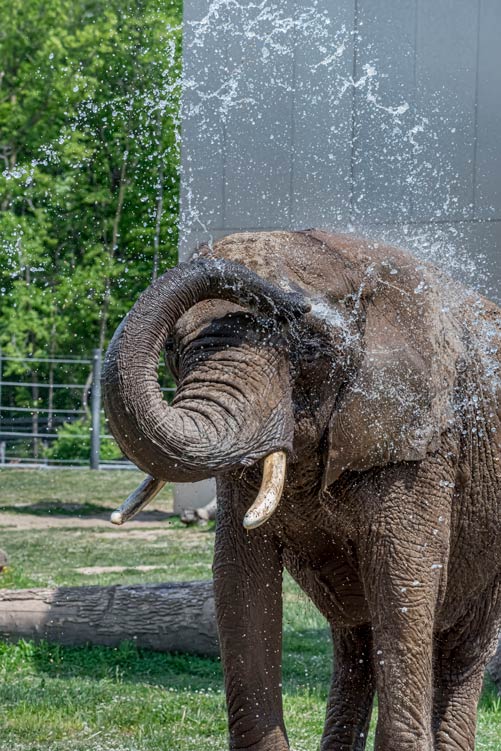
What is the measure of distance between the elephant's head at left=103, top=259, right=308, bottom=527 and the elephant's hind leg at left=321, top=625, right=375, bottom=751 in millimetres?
1584

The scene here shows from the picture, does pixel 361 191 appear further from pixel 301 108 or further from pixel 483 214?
pixel 483 214

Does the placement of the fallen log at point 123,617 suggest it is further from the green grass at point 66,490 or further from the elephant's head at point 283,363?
the green grass at point 66,490

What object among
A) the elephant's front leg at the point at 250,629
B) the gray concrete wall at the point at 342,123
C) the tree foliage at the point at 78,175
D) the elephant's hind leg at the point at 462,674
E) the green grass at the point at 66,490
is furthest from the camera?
the tree foliage at the point at 78,175

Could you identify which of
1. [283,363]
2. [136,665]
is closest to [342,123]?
[136,665]

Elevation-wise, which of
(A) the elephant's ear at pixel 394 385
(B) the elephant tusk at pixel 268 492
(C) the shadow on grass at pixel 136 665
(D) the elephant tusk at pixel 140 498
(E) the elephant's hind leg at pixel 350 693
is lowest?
(C) the shadow on grass at pixel 136 665

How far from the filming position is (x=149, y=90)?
82.8 feet

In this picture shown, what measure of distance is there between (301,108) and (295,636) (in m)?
6.84

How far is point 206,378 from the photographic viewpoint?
3873mm

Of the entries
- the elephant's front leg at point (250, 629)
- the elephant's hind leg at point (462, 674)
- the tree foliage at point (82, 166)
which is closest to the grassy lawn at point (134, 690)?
the elephant's hind leg at point (462, 674)

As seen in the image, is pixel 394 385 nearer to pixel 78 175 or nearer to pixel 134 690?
pixel 134 690

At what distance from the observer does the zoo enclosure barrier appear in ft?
71.8

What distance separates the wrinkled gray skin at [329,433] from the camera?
3.81m

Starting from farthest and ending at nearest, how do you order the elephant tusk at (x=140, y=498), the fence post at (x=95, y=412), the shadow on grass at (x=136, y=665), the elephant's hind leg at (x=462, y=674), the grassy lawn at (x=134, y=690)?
the fence post at (x=95, y=412) < the shadow on grass at (x=136, y=665) < the grassy lawn at (x=134, y=690) < the elephant's hind leg at (x=462, y=674) < the elephant tusk at (x=140, y=498)

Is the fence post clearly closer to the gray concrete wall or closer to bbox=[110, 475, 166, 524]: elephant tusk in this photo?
the gray concrete wall
